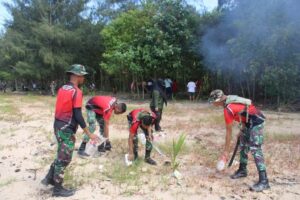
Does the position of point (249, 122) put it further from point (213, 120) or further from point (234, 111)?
point (213, 120)

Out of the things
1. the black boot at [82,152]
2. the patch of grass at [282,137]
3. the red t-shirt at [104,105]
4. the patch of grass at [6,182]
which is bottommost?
the patch of grass at [6,182]

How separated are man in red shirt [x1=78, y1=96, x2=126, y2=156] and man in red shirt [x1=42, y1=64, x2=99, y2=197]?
1.60 metres

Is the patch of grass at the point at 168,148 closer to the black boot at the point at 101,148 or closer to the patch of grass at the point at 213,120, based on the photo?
the black boot at the point at 101,148

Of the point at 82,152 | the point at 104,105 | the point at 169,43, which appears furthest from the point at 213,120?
the point at 169,43

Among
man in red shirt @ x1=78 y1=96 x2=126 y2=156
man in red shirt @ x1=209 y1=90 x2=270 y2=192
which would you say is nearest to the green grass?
man in red shirt @ x1=209 y1=90 x2=270 y2=192

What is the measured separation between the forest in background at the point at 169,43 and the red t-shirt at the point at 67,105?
38.9 feet

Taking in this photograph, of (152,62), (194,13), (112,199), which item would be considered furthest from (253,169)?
(194,13)

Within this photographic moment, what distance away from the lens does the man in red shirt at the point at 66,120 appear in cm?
527

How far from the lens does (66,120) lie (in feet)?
17.5

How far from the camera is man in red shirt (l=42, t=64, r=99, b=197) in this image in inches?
207

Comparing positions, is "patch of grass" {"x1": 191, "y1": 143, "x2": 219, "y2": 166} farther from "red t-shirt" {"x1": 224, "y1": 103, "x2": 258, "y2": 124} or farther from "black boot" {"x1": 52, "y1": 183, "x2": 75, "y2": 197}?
"black boot" {"x1": 52, "y1": 183, "x2": 75, "y2": 197}

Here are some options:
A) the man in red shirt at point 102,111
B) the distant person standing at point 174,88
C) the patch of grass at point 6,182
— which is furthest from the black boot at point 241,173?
the distant person standing at point 174,88

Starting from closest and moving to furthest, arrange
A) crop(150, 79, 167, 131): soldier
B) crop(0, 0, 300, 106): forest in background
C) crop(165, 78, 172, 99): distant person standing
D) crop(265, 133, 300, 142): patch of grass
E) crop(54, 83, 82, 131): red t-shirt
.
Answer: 1. crop(54, 83, 82, 131): red t-shirt
2. crop(265, 133, 300, 142): patch of grass
3. crop(150, 79, 167, 131): soldier
4. crop(0, 0, 300, 106): forest in background
5. crop(165, 78, 172, 99): distant person standing

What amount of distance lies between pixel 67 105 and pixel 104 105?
1.97 metres
